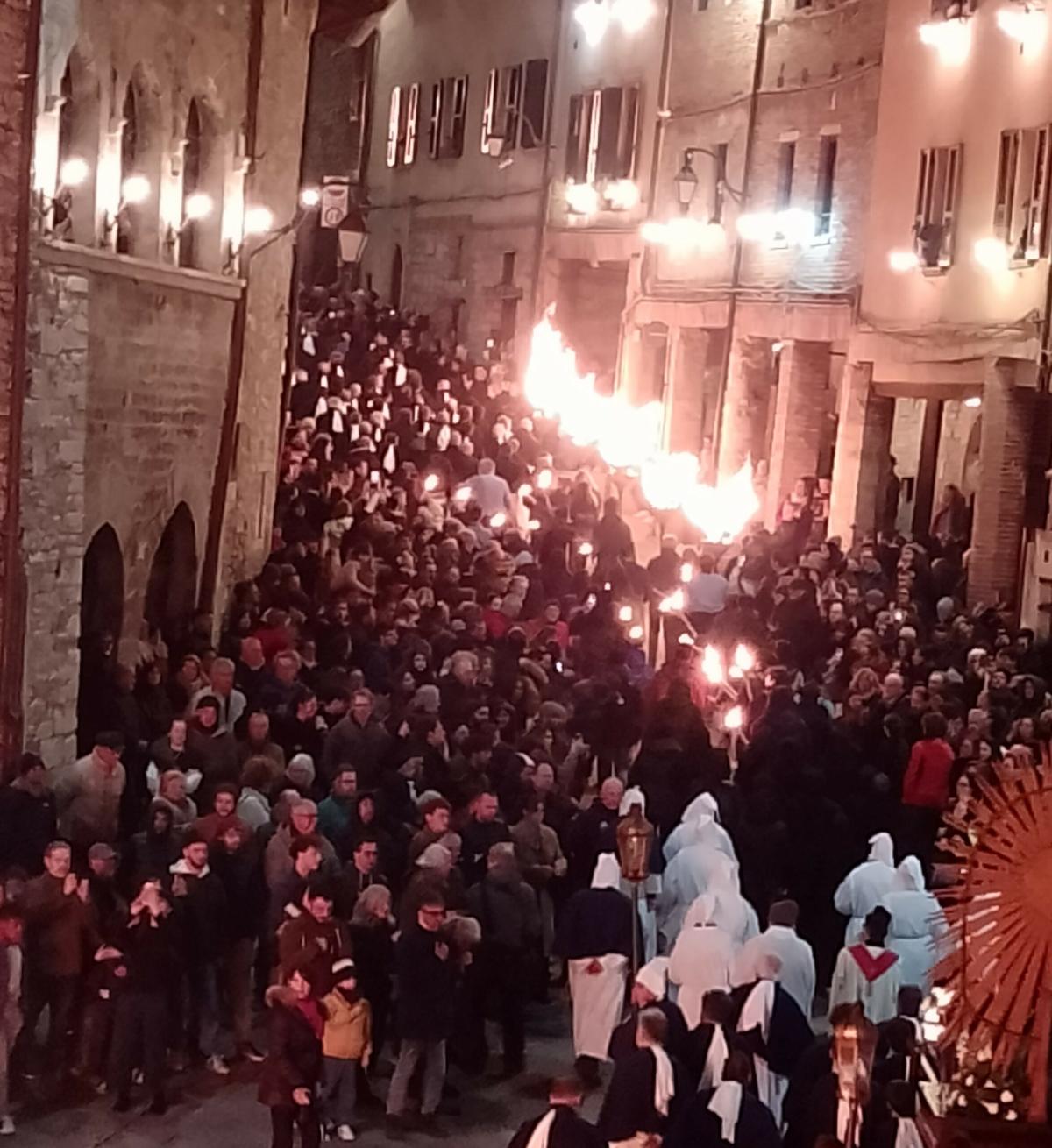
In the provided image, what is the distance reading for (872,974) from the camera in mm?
11484

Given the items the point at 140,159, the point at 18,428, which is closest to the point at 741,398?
the point at 140,159

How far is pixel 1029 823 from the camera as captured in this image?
6.96m

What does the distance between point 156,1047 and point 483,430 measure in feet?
53.3

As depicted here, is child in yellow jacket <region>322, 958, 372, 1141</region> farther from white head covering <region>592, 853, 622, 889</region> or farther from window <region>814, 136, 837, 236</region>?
window <region>814, 136, 837, 236</region>

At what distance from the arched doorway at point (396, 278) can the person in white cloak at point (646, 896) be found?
27.9m

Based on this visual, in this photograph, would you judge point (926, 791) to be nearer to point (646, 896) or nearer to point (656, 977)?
point (646, 896)

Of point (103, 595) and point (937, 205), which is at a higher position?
point (937, 205)

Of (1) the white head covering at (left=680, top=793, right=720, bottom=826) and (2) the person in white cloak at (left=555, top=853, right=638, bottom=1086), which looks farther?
(1) the white head covering at (left=680, top=793, right=720, bottom=826)

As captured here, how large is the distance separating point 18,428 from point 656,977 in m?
6.37

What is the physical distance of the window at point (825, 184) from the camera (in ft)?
95.4

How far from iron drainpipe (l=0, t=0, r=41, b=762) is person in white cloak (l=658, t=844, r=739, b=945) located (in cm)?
481

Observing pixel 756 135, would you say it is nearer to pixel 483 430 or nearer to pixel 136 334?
pixel 483 430

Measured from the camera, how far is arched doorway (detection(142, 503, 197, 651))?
64.7 ft

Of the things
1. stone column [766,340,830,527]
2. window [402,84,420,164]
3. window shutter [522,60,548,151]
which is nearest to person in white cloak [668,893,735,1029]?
stone column [766,340,830,527]
